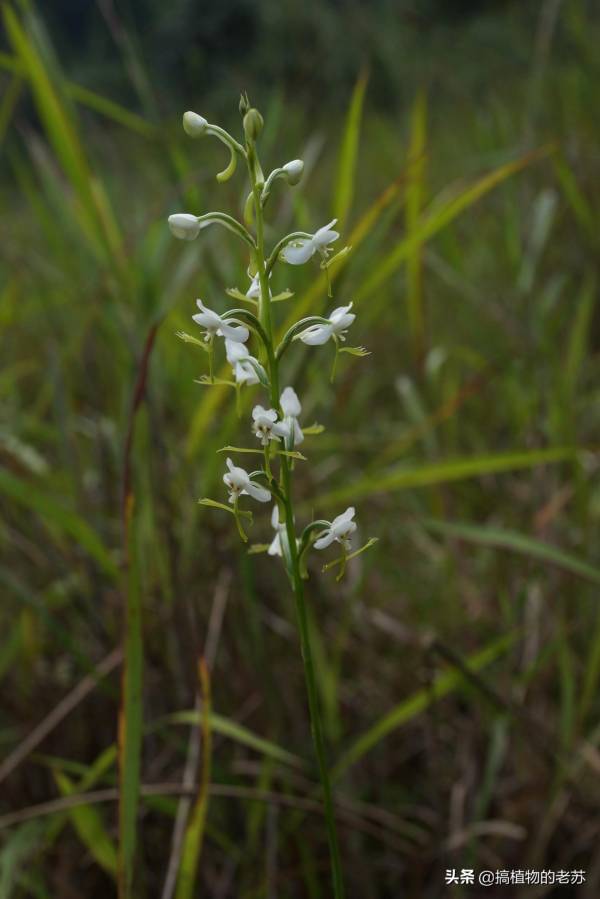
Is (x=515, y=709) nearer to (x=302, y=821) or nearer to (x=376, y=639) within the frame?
(x=302, y=821)

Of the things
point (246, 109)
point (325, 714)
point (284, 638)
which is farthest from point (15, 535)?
point (246, 109)

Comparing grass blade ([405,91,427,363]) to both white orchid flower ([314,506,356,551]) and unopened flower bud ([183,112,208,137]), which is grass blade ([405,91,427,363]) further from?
white orchid flower ([314,506,356,551])

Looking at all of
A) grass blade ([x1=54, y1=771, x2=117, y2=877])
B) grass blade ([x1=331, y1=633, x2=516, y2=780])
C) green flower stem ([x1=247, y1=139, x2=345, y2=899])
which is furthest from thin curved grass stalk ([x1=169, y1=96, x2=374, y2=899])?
grass blade ([x1=54, y1=771, x2=117, y2=877])

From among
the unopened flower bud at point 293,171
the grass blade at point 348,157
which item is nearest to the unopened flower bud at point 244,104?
the unopened flower bud at point 293,171

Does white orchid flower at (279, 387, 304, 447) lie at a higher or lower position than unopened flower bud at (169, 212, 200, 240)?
lower

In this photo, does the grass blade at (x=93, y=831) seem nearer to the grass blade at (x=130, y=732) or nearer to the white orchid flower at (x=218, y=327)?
the grass blade at (x=130, y=732)

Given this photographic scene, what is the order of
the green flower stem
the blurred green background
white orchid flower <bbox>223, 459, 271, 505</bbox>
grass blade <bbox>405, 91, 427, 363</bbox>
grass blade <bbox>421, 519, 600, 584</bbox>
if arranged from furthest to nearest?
1. grass blade <bbox>405, 91, 427, 363</bbox>
2. the blurred green background
3. grass blade <bbox>421, 519, 600, 584</bbox>
4. white orchid flower <bbox>223, 459, 271, 505</bbox>
5. the green flower stem
